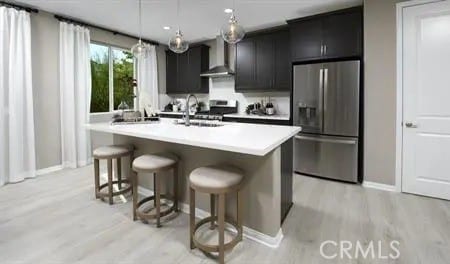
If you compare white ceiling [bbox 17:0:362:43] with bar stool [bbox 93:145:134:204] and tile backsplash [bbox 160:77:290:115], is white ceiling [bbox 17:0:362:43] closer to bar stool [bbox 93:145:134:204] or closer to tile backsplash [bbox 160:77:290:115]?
tile backsplash [bbox 160:77:290:115]

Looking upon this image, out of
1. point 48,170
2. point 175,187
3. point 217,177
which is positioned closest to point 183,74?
point 48,170

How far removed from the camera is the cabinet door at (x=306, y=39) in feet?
12.2

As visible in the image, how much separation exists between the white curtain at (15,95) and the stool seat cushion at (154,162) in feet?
8.12

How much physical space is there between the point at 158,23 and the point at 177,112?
6.77 feet

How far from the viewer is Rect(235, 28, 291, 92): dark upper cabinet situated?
4.40m

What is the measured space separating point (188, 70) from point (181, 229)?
428 cm

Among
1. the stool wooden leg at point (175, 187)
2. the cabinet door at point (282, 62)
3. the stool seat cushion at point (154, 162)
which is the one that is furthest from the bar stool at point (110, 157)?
the cabinet door at point (282, 62)

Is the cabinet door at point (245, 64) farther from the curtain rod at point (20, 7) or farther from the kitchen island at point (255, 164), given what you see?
the curtain rod at point (20, 7)

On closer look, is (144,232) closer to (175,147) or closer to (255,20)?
(175,147)

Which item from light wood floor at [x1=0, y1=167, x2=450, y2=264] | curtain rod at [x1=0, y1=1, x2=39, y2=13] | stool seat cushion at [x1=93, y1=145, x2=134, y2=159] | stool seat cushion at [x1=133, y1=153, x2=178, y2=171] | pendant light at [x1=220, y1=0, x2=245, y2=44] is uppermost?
curtain rod at [x1=0, y1=1, x2=39, y2=13]

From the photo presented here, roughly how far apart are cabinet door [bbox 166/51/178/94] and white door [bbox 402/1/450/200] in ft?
15.1

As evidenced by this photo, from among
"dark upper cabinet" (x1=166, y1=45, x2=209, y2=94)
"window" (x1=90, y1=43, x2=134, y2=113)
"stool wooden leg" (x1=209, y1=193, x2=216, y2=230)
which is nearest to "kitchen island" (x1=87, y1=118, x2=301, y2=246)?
"stool wooden leg" (x1=209, y1=193, x2=216, y2=230)

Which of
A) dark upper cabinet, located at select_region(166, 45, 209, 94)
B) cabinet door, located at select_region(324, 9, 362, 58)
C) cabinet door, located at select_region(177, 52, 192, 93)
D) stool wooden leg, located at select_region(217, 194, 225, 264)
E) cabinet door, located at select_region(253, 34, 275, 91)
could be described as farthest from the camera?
cabinet door, located at select_region(177, 52, 192, 93)

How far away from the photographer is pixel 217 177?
6.13 feet
